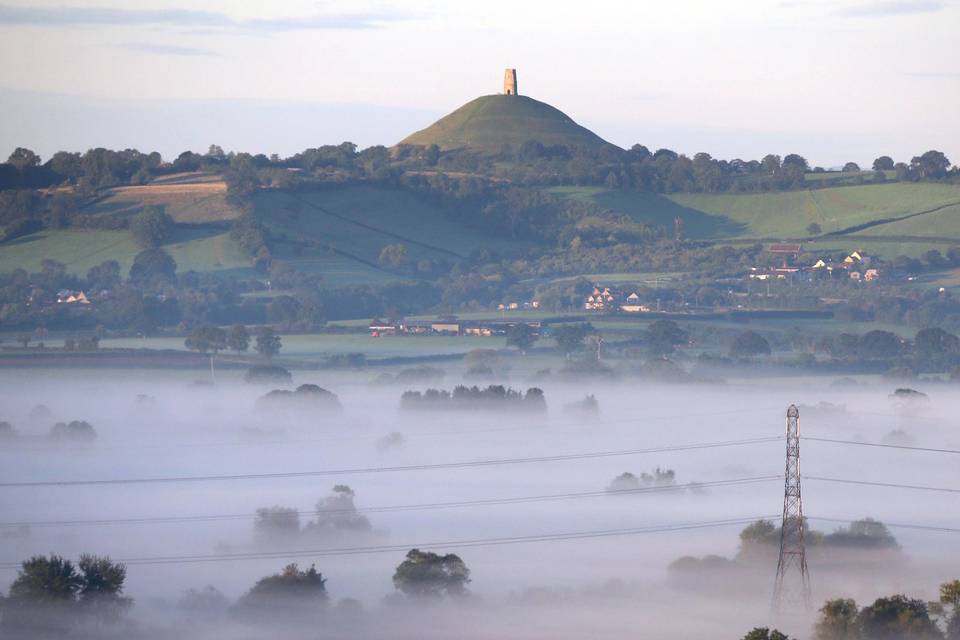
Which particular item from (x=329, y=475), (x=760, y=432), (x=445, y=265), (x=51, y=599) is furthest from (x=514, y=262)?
(x=51, y=599)

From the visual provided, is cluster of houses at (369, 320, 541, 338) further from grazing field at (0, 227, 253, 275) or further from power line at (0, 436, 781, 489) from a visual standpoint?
power line at (0, 436, 781, 489)

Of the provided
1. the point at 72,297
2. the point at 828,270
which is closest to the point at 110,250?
the point at 72,297

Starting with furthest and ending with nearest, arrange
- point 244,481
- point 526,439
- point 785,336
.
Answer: point 785,336
point 526,439
point 244,481

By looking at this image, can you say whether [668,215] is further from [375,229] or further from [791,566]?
[791,566]

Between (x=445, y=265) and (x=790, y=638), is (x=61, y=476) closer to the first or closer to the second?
(x=790, y=638)

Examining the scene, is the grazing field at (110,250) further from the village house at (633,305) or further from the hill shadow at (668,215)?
the hill shadow at (668,215)

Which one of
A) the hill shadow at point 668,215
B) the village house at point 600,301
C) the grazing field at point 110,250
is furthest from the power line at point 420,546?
the hill shadow at point 668,215
